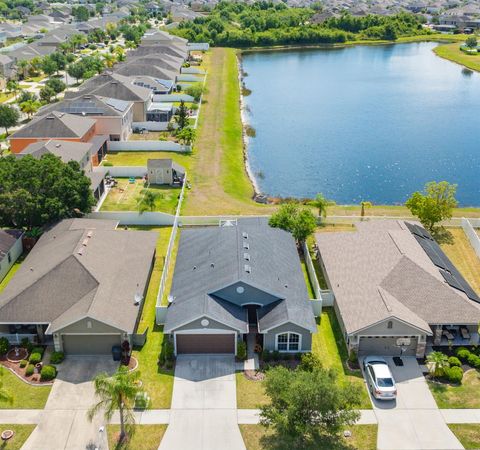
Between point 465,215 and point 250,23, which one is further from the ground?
point 465,215

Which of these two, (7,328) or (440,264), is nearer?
(7,328)

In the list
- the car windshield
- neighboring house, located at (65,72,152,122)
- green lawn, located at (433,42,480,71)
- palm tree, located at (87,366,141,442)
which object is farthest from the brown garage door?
green lawn, located at (433,42,480,71)

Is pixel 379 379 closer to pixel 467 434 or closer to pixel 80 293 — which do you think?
pixel 467 434

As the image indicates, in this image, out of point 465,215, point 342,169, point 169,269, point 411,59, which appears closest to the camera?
point 169,269

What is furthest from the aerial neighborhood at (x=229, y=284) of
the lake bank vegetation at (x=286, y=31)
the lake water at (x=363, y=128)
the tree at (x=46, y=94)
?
the lake bank vegetation at (x=286, y=31)

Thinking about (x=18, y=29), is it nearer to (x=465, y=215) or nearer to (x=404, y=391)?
(x=465, y=215)

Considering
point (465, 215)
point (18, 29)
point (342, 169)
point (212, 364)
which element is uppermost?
point (212, 364)

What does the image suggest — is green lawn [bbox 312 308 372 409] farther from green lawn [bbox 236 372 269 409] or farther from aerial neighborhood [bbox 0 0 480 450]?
green lawn [bbox 236 372 269 409]

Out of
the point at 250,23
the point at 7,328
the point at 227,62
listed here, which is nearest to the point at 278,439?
the point at 7,328
